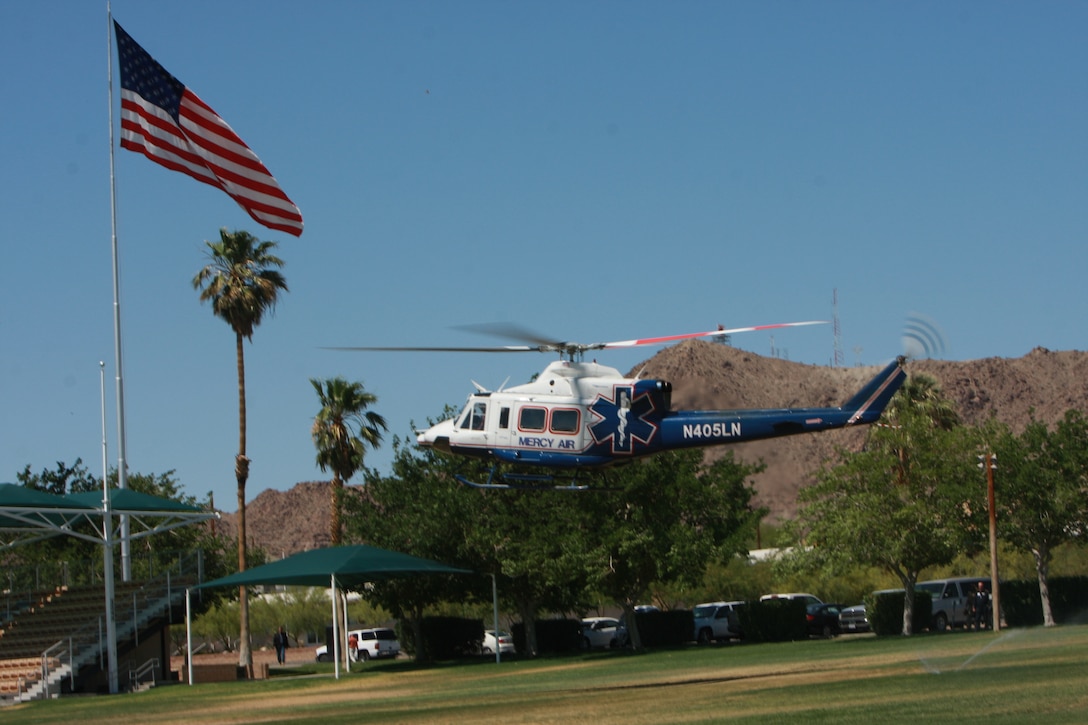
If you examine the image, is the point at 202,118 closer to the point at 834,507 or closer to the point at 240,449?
the point at 240,449

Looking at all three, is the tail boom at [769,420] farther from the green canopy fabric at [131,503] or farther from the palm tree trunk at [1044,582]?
the palm tree trunk at [1044,582]

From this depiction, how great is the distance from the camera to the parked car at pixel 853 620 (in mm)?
54500

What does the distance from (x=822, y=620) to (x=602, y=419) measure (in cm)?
2730

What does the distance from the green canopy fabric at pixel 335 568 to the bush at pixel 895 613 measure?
1626 centimetres

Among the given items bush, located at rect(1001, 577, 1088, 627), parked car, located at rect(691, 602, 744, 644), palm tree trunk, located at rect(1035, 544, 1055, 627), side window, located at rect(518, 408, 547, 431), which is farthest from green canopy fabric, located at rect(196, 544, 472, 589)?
palm tree trunk, located at rect(1035, 544, 1055, 627)

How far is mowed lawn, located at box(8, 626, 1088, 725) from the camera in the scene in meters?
19.7

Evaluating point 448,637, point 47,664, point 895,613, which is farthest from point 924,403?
point 47,664

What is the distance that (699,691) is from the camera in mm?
→ 25766

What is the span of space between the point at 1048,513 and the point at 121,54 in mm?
34796

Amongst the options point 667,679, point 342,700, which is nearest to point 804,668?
point 667,679

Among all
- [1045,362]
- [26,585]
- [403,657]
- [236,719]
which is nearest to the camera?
[236,719]

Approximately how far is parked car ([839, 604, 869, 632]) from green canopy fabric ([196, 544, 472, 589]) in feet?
59.4

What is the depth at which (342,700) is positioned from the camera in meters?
30.7

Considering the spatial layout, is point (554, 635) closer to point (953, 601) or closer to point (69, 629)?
point (953, 601)
